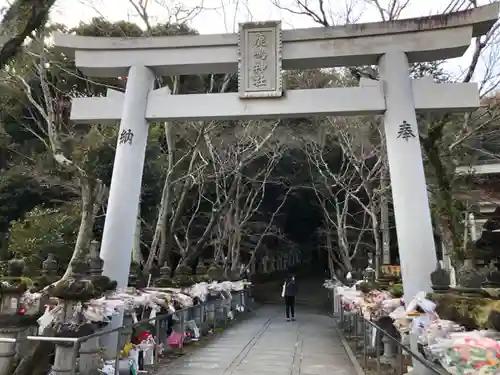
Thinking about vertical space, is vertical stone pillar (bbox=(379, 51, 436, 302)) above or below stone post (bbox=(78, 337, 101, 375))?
above

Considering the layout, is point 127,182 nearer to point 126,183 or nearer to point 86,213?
point 126,183

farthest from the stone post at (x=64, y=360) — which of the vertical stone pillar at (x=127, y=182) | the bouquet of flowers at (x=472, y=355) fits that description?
the bouquet of flowers at (x=472, y=355)

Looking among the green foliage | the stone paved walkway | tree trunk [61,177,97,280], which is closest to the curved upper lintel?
tree trunk [61,177,97,280]

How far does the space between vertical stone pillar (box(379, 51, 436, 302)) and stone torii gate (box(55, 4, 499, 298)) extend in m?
0.02

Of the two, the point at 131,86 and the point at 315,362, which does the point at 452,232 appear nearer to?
the point at 315,362

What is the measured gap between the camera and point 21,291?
23.1 feet

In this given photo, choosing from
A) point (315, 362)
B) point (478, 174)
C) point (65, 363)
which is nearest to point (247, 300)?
point (478, 174)

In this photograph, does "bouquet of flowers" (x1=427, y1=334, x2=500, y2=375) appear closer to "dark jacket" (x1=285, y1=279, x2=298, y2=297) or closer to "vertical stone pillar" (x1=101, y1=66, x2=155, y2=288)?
"vertical stone pillar" (x1=101, y1=66, x2=155, y2=288)

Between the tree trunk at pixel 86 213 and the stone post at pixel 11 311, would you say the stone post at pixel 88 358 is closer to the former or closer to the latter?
the stone post at pixel 11 311

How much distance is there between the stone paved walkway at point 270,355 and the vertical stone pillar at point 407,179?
2.17 m

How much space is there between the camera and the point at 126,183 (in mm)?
8781

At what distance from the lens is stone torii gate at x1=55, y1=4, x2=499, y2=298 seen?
8.27 meters

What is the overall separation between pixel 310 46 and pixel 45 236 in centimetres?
1218

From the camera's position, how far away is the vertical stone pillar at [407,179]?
25.4ft
